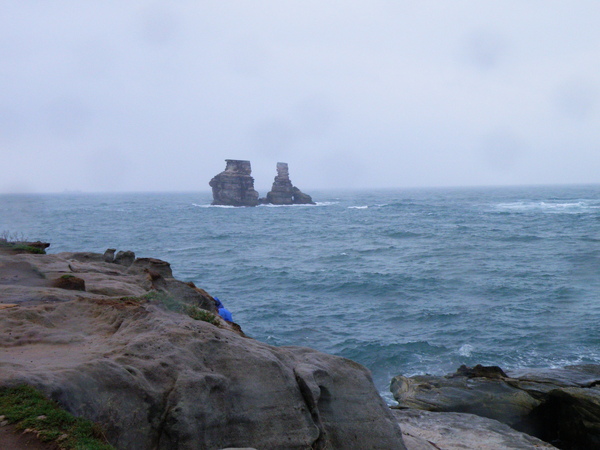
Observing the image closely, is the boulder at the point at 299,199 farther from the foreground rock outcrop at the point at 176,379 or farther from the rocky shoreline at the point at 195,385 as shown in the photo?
the foreground rock outcrop at the point at 176,379

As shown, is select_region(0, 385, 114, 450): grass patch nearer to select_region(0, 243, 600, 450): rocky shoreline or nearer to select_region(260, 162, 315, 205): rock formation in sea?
select_region(0, 243, 600, 450): rocky shoreline

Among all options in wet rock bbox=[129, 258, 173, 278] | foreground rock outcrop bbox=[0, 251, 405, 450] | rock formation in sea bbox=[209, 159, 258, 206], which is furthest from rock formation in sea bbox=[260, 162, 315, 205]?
foreground rock outcrop bbox=[0, 251, 405, 450]

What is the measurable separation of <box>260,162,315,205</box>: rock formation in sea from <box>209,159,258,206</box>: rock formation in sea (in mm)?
4998

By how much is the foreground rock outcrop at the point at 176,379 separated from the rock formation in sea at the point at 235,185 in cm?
9081

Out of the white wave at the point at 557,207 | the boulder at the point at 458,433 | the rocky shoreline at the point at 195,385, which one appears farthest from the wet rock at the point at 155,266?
the white wave at the point at 557,207

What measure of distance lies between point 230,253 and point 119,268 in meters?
27.1

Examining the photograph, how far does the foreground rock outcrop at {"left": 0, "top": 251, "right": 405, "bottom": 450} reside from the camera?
6.20 meters

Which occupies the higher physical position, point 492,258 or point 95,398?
point 95,398

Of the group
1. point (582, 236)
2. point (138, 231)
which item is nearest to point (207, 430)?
point (582, 236)

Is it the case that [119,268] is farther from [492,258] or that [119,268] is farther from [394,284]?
[492,258]

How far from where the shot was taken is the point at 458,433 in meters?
11.1

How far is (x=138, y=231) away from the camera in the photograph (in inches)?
2320

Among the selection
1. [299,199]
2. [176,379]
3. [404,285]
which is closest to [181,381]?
[176,379]

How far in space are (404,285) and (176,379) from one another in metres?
24.1
